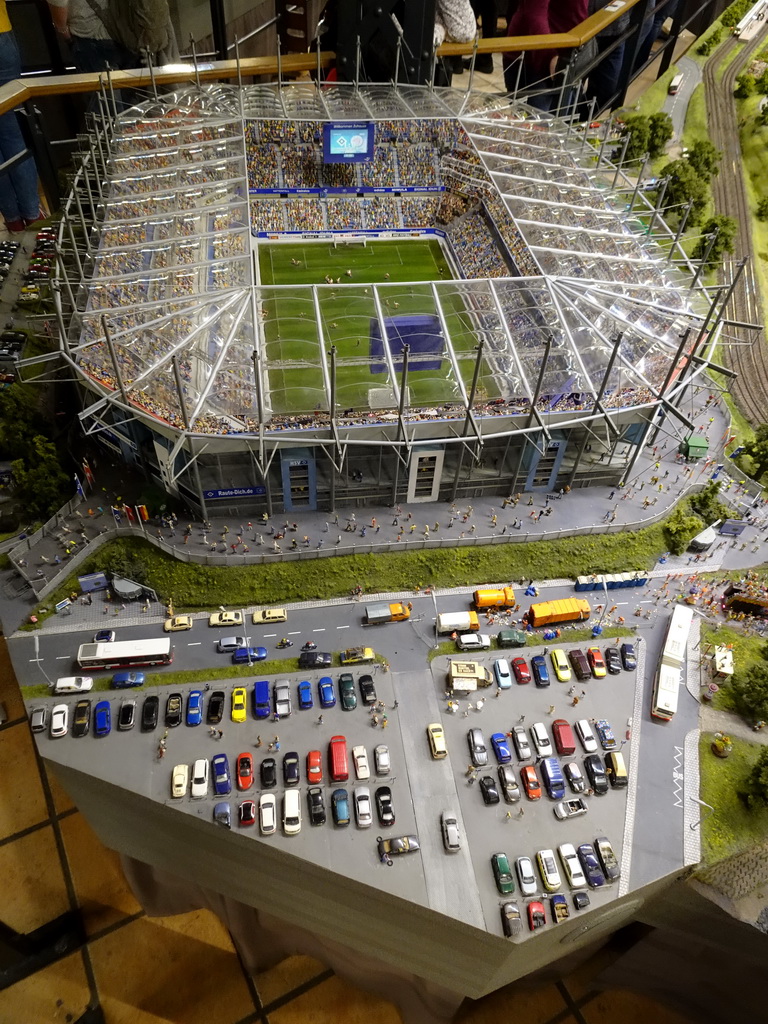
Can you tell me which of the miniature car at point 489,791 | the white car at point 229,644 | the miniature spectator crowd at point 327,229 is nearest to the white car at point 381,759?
the miniature car at point 489,791

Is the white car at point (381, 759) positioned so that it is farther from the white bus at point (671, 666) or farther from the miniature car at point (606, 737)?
the white bus at point (671, 666)

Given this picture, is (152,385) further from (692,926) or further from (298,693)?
(692,926)

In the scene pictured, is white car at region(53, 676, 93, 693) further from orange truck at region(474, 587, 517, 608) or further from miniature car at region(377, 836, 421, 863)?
orange truck at region(474, 587, 517, 608)

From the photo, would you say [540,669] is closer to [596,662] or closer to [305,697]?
[596,662]

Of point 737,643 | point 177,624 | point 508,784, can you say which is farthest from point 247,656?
point 737,643

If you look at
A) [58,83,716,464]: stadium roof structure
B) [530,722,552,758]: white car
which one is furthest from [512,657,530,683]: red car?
[58,83,716,464]: stadium roof structure

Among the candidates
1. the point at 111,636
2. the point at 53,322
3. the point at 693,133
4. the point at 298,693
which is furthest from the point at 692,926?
the point at 693,133

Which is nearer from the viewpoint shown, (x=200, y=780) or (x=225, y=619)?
(x=200, y=780)
